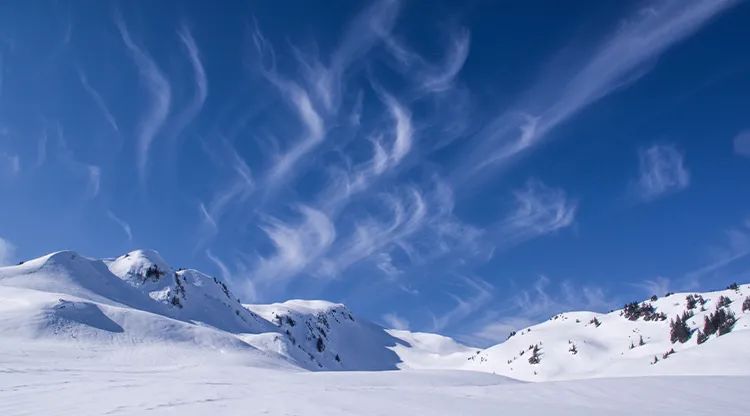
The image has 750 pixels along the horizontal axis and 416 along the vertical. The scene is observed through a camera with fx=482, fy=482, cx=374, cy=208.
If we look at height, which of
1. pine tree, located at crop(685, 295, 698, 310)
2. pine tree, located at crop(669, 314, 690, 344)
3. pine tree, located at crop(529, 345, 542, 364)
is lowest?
pine tree, located at crop(529, 345, 542, 364)

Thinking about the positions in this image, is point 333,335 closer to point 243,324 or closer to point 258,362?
point 243,324

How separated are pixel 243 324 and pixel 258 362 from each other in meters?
51.2

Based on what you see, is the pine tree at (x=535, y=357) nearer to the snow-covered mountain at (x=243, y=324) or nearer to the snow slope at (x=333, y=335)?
the snow-covered mountain at (x=243, y=324)

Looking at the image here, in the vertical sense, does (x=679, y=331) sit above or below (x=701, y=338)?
above

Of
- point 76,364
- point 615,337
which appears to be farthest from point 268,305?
point 76,364

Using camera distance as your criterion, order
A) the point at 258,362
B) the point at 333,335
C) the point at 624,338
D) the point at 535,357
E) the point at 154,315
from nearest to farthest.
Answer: the point at 258,362 < the point at 154,315 < the point at 624,338 < the point at 535,357 < the point at 333,335

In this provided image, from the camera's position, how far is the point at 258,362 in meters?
36.4

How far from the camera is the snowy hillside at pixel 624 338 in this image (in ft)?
147

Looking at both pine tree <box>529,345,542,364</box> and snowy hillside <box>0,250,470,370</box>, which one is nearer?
snowy hillside <box>0,250,470,370</box>

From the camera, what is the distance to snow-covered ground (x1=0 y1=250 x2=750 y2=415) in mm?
11945

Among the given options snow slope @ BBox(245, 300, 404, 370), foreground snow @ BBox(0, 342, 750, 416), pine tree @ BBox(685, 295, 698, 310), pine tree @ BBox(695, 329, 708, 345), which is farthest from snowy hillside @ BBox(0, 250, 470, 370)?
pine tree @ BBox(685, 295, 698, 310)

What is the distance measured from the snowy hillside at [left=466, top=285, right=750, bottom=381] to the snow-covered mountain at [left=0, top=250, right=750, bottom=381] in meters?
0.15

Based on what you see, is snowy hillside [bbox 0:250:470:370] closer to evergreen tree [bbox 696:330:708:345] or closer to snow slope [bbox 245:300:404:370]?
snow slope [bbox 245:300:404:370]

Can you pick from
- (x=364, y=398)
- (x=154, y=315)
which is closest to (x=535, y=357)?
(x=154, y=315)
